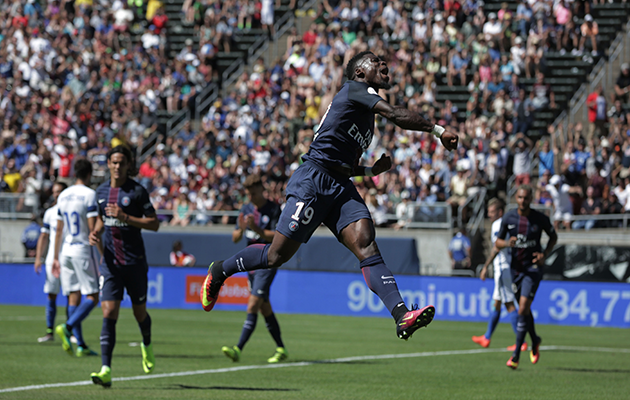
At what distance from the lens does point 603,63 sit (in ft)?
89.4

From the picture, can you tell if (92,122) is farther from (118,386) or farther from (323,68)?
(118,386)

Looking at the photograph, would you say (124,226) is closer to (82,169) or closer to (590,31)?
(82,169)

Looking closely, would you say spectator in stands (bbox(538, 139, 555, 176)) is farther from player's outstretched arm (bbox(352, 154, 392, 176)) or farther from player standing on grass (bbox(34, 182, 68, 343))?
player's outstretched arm (bbox(352, 154, 392, 176))

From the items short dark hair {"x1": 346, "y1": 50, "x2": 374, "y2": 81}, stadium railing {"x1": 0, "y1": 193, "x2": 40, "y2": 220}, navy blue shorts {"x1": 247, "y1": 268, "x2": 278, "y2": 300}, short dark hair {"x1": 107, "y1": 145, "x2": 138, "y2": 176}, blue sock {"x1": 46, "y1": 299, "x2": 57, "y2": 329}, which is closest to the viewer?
short dark hair {"x1": 346, "y1": 50, "x2": 374, "y2": 81}

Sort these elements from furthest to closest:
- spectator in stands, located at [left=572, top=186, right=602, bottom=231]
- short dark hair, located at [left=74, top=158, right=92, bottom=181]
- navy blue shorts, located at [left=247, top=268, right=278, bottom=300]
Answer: spectator in stands, located at [left=572, top=186, right=602, bottom=231] < navy blue shorts, located at [left=247, top=268, right=278, bottom=300] < short dark hair, located at [left=74, top=158, right=92, bottom=181]

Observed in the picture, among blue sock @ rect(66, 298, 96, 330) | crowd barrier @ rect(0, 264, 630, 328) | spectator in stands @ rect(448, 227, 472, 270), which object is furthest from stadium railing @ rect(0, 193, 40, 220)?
blue sock @ rect(66, 298, 96, 330)

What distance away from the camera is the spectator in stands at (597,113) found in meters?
25.2

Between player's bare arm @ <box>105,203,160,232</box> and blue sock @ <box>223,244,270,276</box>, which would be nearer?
blue sock @ <box>223,244,270,276</box>

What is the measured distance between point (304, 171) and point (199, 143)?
22.0 meters

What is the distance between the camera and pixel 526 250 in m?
12.2

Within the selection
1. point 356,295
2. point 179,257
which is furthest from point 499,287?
point 179,257

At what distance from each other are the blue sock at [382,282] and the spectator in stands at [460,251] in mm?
16045

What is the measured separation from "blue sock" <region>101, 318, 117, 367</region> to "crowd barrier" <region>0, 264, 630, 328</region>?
11.8 metres

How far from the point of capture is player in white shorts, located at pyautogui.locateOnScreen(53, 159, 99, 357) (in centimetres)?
1191
